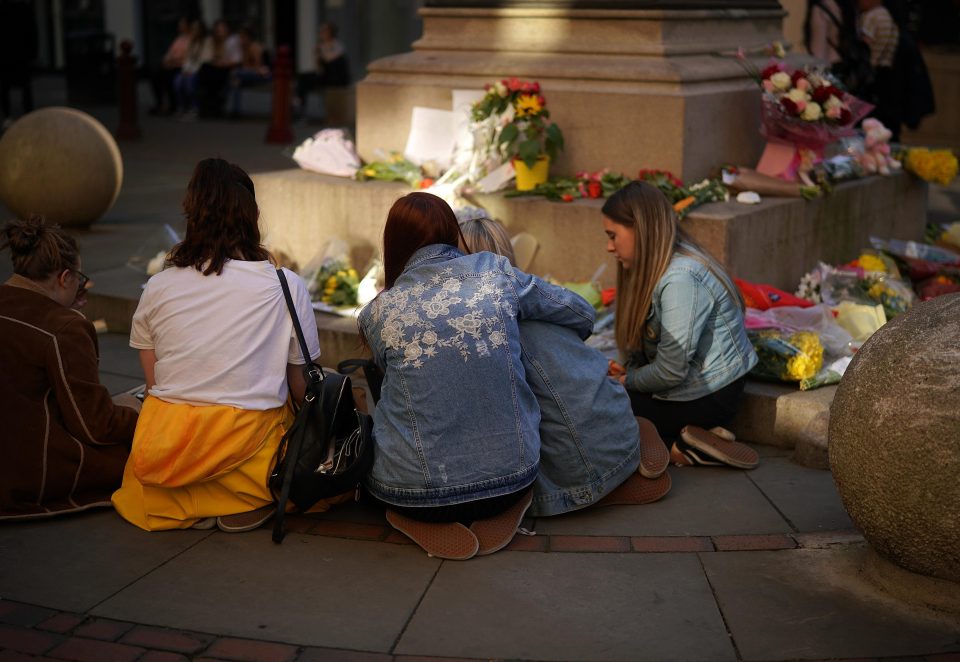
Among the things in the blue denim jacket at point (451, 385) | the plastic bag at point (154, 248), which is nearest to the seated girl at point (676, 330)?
the blue denim jacket at point (451, 385)

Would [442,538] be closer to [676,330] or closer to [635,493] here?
[635,493]

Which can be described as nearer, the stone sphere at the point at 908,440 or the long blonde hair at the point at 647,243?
the stone sphere at the point at 908,440

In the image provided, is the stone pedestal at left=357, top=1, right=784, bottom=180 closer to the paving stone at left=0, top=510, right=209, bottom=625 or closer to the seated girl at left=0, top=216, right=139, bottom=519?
the seated girl at left=0, top=216, right=139, bottom=519

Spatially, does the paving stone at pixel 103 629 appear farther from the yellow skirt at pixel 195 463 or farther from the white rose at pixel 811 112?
the white rose at pixel 811 112

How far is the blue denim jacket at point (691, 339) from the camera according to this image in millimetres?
5277

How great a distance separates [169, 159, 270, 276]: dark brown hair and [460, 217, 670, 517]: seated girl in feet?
3.03

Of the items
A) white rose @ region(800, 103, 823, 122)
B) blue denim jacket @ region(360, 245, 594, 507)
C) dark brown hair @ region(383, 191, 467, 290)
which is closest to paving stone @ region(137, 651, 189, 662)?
blue denim jacket @ region(360, 245, 594, 507)

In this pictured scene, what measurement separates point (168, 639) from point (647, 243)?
2618 millimetres

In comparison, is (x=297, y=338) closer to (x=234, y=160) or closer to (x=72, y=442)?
(x=72, y=442)

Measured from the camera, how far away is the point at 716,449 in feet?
17.9

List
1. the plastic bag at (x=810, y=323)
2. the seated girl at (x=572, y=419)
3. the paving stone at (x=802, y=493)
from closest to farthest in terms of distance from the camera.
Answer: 1. the seated girl at (x=572, y=419)
2. the paving stone at (x=802, y=493)
3. the plastic bag at (x=810, y=323)

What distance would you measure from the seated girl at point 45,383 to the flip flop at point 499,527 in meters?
1.49

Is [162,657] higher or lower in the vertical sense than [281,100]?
lower

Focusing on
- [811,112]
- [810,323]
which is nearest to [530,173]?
[811,112]
